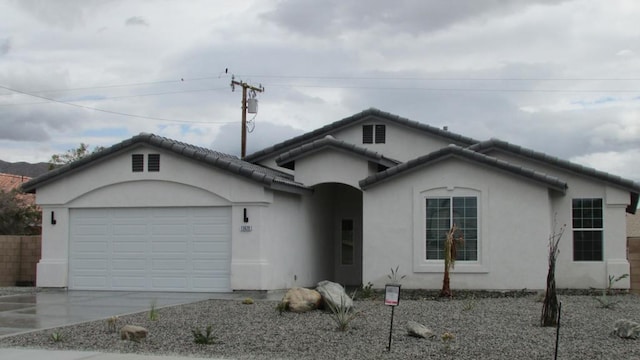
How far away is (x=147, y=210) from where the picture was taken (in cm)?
2153

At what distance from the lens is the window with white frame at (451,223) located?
20422 mm

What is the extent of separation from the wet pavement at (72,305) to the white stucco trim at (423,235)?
4549 millimetres

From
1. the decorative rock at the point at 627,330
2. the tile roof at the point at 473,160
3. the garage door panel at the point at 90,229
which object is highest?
the tile roof at the point at 473,160

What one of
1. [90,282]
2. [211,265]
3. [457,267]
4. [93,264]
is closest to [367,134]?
[457,267]

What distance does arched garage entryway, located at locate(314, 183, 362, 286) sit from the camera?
85.2ft

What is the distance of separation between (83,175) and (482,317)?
12728 mm

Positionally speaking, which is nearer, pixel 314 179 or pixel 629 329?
pixel 629 329

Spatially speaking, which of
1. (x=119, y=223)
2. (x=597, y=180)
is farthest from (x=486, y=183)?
(x=119, y=223)

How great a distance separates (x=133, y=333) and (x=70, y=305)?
20.2 ft

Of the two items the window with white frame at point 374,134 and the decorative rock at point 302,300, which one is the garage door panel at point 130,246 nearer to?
the decorative rock at point 302,300

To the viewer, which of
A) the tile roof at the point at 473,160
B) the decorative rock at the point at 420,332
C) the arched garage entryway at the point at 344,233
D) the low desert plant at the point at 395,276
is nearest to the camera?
the decorative rock at the point at 420,332

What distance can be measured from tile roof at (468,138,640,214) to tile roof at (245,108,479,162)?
3418 mm

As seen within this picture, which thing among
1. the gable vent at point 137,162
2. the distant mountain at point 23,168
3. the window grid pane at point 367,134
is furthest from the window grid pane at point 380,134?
the distant mountain at point 23,168

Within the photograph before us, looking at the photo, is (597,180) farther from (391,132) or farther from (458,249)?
(391,132)
